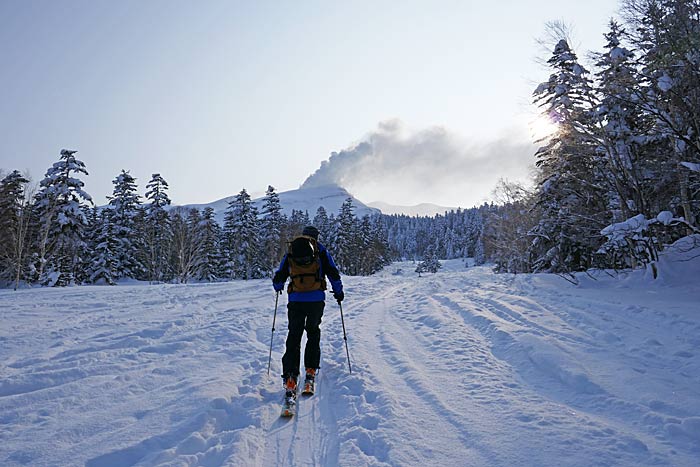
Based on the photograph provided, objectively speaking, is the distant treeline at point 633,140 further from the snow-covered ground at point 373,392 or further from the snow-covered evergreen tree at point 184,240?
the snow-covered evergreen tree at point 184,240

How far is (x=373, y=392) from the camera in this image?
4.79 m

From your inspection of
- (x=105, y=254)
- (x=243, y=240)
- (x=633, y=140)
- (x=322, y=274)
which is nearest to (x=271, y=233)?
(x=243, y=240)

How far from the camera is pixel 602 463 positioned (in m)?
2.99

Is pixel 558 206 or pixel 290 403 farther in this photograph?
pixel 558 206

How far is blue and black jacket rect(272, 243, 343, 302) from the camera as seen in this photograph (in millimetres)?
5188

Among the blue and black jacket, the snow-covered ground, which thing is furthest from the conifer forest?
the blue and black jacket

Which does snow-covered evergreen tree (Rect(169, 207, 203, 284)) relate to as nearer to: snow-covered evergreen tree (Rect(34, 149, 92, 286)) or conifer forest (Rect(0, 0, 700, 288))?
conifer forest (Rect(0, 0, 700, 288))

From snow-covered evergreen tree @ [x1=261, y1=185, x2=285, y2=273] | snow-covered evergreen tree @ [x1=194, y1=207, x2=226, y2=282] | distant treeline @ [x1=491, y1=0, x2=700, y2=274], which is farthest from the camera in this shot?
snow-covered evergreen tree @ [x1=261, y1=185, x2=285, y2=273]

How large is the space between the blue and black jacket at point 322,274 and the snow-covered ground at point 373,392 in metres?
1.20

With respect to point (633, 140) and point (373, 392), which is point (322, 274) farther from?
point (633, 140)

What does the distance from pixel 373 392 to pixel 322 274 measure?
63.6 inches

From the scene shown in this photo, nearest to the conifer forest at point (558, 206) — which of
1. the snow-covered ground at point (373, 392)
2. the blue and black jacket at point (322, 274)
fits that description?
the snow-covered ground at point (373, 392)

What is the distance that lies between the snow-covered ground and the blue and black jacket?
3.93 ft

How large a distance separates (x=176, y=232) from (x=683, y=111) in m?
32.0
